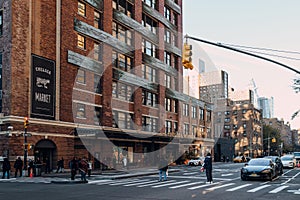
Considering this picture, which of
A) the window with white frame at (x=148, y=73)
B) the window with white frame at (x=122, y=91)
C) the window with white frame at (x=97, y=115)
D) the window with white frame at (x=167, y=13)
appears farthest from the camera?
the window with white frame at (x=167, y=13)

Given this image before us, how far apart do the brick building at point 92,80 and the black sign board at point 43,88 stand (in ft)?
0.29

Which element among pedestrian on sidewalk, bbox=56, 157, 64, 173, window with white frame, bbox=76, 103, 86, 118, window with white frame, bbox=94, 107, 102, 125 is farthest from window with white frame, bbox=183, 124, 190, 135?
pedestrian on sidewalk, bbox=56, 157, 64, 173

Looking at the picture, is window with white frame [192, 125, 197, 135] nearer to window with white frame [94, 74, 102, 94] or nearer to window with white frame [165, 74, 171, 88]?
window with white frame [165, 74, 171, 88]

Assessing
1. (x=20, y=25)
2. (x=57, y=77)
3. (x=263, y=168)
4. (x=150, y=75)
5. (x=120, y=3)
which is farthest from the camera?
(x=150, y=75)

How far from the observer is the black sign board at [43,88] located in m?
35.7

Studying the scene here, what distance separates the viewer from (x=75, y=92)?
132ft

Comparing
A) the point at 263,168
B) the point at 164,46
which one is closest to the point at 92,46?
the point at 164,46

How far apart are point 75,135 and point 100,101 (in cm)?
611

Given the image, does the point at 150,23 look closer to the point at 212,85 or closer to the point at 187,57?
the point at 187,57

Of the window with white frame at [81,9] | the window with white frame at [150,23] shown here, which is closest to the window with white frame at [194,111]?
the window with white frame at [150,23]

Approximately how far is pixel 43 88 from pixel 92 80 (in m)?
7.41

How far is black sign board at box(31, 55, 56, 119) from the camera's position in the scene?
3569cm

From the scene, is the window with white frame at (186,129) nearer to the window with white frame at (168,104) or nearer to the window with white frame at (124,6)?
the window with white frame at (168,104)

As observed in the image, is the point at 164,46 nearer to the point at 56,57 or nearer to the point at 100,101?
the point at 100,101
